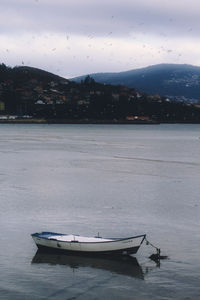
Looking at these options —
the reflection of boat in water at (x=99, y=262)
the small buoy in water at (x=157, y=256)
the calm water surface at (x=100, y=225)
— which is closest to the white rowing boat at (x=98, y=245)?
the reflection of boat in water at (x=99, y=262)

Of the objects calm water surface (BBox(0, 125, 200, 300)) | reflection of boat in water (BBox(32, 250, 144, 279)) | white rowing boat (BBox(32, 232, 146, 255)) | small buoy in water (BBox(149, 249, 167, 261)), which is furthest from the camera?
small buoy in water (BBox(149, 249, 167, 261))

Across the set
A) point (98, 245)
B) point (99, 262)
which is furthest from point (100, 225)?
point (99, 262)

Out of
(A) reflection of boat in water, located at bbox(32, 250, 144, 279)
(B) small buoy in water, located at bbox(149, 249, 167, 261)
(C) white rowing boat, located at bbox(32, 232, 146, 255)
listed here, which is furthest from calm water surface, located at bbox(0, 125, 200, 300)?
(C) white rowing boat, located at bbox(32, 232, 146, 255)

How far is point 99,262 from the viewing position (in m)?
19.4

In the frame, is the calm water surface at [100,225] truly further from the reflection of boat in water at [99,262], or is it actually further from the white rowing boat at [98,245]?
the white rowing boat at [98,245]

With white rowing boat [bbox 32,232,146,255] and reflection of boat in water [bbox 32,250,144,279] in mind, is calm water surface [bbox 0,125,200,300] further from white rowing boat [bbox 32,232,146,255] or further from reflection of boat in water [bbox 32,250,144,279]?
white rowing boat [bbox 32,232,146,255]

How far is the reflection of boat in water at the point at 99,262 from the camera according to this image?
1883 cm

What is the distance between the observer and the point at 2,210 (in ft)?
92.3

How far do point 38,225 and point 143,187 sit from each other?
14053mm

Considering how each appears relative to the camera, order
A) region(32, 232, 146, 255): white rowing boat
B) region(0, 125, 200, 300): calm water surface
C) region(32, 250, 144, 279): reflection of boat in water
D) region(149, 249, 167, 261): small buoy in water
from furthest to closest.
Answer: region(149, 249, 167, 261): small buoy in water < region(32, 232, 146, 255): white rowing boat < region(32, 250, 144, 279): reflection of boat in water < region(0, 125, 200, 300): calm water surface

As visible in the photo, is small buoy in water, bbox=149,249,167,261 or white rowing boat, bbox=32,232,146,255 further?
small buoy in water, bbox=149,249,167,261

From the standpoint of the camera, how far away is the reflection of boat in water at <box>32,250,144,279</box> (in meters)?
18.8

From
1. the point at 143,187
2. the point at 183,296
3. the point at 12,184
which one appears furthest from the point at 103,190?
the point at 183,296

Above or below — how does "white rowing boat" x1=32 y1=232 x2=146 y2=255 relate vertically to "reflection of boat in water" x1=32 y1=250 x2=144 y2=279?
above
